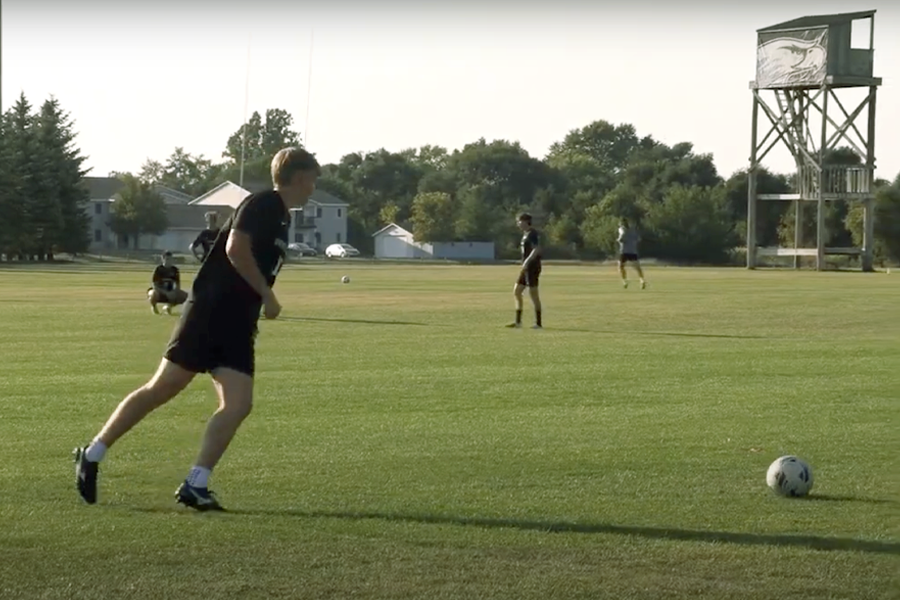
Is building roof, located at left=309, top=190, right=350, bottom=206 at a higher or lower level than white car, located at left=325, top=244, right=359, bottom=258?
higher

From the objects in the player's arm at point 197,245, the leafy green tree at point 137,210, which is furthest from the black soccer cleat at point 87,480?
the leafy green tree at point 137,210

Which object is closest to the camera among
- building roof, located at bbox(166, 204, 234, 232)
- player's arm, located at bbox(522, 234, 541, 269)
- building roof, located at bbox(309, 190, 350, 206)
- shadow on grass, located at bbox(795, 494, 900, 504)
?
shadow on grass, located at bbox(795, 494, 900, 504)

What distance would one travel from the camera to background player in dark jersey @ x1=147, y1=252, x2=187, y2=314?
27.8m

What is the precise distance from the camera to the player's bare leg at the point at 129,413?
808 centimetres

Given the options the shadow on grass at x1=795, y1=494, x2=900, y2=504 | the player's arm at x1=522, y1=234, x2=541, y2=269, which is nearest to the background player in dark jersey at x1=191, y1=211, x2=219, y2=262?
the player's arm at x1=522, y1=234, x2=541, y2=269

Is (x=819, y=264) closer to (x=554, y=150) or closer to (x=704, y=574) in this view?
(x=554, y=150)

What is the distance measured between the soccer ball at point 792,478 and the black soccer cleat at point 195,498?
314cm

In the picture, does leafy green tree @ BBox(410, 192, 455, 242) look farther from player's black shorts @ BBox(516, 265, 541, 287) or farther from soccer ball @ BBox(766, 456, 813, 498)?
soccer ball @ BBox(766, 456, 813, 498)

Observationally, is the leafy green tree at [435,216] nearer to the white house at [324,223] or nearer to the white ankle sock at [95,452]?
the white house at [324,223]

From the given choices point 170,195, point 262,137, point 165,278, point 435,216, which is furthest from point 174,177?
point 262,137

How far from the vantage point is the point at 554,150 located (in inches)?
4003

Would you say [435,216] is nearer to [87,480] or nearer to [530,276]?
[530,276]

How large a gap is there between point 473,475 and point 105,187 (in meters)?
88.6

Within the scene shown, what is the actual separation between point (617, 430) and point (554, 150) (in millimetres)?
90904
